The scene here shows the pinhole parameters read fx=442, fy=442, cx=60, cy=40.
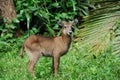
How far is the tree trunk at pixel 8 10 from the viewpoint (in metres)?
11.2

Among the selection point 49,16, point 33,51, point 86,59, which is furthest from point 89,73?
point 49,16

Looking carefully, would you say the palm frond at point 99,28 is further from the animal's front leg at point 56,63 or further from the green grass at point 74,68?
the animal's front leg at point 56,63

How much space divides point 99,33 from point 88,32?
303 millimetres

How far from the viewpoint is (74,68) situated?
801cm

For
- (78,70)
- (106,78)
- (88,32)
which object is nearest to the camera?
(106,78)

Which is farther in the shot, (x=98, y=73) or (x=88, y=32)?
(x=88, y=32)

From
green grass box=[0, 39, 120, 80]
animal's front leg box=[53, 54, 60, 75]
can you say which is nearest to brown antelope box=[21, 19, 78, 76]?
animal's front leg box=[53, 54, 60, 75]

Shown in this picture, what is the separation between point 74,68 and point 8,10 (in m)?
3.84

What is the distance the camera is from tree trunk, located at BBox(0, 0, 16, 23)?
36.8ft

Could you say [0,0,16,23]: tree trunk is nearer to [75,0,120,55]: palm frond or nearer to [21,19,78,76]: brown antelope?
[75,0,120,55]: palm frond

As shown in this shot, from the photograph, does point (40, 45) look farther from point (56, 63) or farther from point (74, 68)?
point (74, 68)

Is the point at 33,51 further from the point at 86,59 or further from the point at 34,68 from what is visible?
the point at 86,59

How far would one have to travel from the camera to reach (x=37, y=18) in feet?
38.0

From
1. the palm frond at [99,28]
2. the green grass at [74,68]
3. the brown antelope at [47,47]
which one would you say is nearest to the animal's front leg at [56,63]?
the brown antelope at [47,47]
